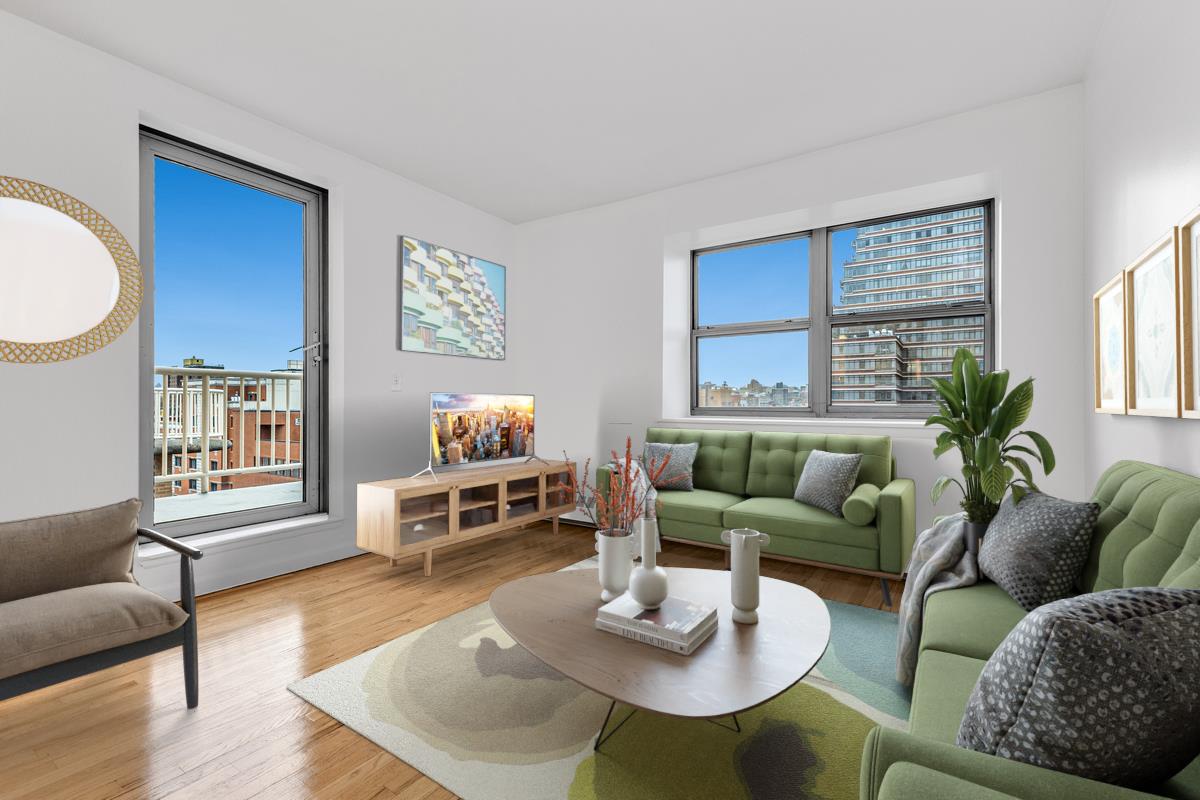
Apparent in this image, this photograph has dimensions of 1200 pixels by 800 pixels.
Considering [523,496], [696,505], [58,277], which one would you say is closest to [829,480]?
[696,505]

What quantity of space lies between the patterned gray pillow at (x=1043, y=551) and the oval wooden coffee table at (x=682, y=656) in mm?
599

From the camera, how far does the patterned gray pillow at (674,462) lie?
3924mm

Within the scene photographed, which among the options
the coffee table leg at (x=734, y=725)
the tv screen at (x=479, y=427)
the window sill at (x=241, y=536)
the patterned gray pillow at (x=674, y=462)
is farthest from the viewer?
the patterned gray pillow at (x=674, y=462)

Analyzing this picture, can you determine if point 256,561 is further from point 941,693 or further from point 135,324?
point 941,693

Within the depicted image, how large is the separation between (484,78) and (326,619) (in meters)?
2.88

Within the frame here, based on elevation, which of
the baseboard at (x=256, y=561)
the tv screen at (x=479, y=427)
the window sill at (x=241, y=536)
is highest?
the tv screen at (x=479, y=427)

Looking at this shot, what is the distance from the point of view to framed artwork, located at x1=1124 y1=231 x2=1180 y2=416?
172 cm

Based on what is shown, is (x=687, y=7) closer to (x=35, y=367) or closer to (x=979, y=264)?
(x=979, y=264)

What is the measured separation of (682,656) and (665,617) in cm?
18

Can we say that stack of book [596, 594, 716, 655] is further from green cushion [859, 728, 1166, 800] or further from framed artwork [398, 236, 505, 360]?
framed artwork [398, 236, 505, 360]

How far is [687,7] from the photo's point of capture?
239 cm

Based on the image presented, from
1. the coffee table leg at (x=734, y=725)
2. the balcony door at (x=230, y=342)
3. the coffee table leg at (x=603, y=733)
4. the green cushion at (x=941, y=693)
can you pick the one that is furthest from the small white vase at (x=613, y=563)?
the balcony door at (x=230, y=342)

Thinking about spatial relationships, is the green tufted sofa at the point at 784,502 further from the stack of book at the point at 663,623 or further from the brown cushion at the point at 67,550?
the brown cushion at the point at 67,550

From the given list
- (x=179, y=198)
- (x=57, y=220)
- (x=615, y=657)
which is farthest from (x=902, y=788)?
(x=179, y=198)
